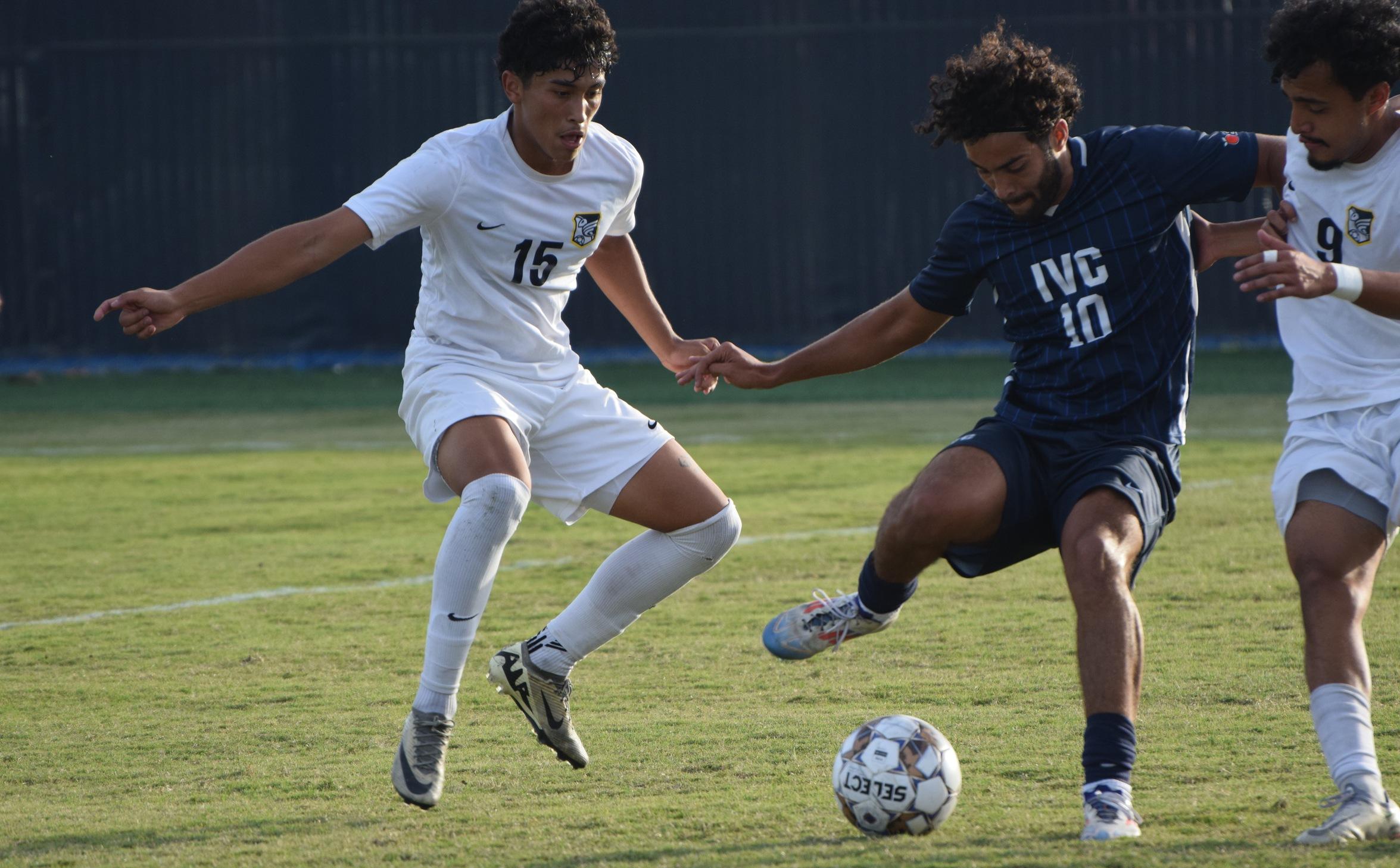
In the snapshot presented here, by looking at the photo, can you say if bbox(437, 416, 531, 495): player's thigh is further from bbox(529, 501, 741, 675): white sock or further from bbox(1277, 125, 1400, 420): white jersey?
bbox(1277, 125, 1400, 420): white jersey

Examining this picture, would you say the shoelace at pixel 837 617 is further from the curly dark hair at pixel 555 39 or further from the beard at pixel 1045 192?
the curly dark hair at pixel 555 39

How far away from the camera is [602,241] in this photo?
205 inches

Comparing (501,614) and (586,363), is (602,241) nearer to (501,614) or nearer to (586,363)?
(501,614)

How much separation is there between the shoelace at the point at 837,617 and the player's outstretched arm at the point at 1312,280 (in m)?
1.51

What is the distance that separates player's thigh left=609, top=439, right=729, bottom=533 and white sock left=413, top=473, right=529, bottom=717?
51cm

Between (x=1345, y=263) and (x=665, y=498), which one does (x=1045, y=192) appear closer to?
(x=1345, y=263)

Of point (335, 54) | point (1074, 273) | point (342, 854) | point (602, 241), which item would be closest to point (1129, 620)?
point (1074, 273)

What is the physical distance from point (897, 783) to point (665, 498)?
138cm

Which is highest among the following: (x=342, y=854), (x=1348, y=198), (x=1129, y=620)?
(x=1348, y=198)

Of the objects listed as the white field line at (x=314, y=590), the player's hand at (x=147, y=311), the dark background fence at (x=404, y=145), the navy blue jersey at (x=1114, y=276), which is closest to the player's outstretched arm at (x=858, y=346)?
the navy blue jersey at (x=1114, y=276)

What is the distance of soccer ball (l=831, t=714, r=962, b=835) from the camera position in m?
3.67

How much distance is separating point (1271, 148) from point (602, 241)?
208 centimetres

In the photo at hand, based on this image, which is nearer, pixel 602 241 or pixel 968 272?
pixel 968 272

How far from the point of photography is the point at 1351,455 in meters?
3.70
